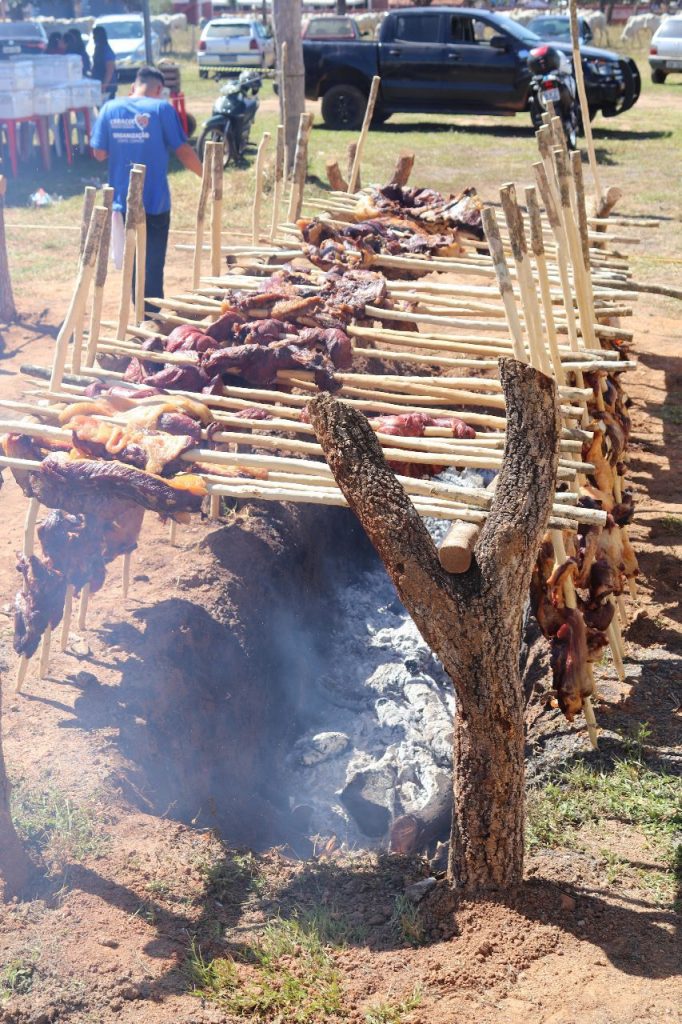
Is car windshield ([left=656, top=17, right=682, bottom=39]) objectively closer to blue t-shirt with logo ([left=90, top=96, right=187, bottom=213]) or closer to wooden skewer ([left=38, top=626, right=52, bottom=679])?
blue t-shirt with logo ([left=90, top=96, right=187, bottom=213])

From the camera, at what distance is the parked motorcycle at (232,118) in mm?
15406

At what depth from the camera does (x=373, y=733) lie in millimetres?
4852

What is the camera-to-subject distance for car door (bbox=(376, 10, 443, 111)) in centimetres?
1808

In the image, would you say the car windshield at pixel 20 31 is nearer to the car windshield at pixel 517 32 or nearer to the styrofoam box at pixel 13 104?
the styrofoam box at pixel 13 104

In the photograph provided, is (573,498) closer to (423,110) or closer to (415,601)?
(415,601)

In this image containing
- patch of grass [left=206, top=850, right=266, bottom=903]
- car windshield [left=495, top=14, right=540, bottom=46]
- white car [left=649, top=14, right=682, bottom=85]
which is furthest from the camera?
white car [left=649, top=14, right=682, bottom=85]

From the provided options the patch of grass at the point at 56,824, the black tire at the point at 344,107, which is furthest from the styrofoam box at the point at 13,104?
the patch of grass at the point at 56,824

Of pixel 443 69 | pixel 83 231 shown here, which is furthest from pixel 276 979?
pixel 443 69

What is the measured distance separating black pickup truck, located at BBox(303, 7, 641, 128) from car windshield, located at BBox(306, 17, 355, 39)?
2.39 meters

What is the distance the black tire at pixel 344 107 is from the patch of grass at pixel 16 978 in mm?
17282

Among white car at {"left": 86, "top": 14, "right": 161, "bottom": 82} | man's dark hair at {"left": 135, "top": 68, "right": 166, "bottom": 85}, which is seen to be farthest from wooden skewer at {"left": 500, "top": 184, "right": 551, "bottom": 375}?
white car at {"left": 86, "top": 14, "right": 161, "bottom": 82}

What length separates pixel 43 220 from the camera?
13391 millimetres

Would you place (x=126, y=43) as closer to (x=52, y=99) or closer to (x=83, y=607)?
(x=52, y=99)

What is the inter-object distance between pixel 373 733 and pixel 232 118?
A: 13.0 metres
